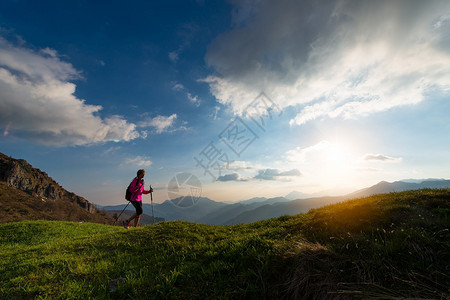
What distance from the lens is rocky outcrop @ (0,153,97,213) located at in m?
140

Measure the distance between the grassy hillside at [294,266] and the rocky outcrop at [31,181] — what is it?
17933cm

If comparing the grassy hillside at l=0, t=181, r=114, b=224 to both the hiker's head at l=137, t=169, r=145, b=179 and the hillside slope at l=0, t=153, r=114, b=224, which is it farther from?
the hiker's head at l=137, t=169, r=145, b=179

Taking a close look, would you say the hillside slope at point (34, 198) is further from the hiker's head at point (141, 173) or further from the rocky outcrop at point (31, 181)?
the hiker's head at point (141, 173)

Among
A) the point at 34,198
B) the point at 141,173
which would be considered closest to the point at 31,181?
the point at 34,198

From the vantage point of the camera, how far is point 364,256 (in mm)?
4395

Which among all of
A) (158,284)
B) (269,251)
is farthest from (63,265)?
(269,251)

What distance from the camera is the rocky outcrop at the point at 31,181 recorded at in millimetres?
139562

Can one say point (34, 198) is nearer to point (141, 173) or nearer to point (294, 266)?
point (141, 173)

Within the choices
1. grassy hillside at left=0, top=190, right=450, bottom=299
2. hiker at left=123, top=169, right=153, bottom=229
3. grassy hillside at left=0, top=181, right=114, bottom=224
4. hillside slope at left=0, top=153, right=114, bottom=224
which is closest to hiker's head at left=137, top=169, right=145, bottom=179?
hiker at left=123, top=169, right=153, bottom=229

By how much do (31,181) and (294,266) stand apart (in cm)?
20905

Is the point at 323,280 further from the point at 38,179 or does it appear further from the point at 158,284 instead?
the point at 38,179

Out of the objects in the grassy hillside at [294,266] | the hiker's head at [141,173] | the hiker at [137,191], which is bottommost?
the grassy hillside at [294,266]

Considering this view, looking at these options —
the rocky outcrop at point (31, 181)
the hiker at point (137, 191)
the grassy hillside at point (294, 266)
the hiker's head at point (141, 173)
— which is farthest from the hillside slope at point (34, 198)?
the grassy hillside at point (294, 266)

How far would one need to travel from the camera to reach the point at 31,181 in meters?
153
